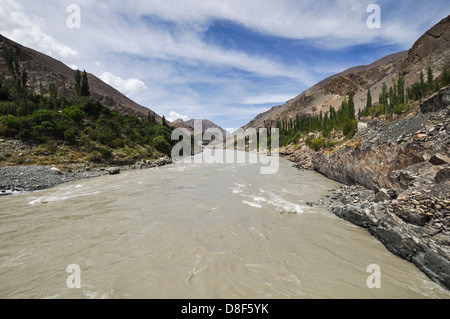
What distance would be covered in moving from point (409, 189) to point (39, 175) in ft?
83.3

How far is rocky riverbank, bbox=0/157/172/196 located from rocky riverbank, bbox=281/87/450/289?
21.0m

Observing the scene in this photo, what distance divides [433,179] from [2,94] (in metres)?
52.8

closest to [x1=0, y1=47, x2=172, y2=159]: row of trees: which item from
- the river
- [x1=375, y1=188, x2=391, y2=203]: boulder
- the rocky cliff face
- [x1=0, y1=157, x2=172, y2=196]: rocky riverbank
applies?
[x1=0, y1=157, x2=172, y2=196]: rocky riverbank

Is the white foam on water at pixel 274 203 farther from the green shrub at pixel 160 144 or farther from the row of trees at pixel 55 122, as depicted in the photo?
the green shrub at pixel 160 144

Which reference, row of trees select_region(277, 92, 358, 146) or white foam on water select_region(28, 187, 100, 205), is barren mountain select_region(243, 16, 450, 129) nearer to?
row of trees select_region(277, 92, 358, 146)

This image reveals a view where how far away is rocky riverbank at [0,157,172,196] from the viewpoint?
1402 cm

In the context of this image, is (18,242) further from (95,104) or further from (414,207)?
(95,104)

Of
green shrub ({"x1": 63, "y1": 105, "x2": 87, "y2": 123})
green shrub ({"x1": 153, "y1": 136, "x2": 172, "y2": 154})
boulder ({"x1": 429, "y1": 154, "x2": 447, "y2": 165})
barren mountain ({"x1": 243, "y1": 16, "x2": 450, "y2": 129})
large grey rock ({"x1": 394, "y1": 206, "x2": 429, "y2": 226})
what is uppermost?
barren mountain ({"x1": 243, "y1": 16, "x2": 450, "y2": 129})

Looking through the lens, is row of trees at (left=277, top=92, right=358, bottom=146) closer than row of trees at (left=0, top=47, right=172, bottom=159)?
No

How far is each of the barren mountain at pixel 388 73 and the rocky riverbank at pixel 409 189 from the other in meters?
72.8

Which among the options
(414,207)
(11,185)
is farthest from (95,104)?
(414,207)

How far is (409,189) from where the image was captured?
6434mm

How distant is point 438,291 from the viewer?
409 cm

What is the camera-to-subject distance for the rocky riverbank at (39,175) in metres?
14.0
